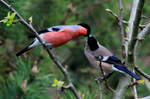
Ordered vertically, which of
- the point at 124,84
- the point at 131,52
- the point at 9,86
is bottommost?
the point at 9,86

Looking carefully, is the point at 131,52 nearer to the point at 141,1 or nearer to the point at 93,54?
the point at 141,1

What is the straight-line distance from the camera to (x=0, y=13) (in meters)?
1.68

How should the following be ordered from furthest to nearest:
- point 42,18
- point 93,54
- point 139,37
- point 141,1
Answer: point 42,18 → point 93,54 → point 139,37 → point 141,1

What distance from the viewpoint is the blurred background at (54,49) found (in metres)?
2.08

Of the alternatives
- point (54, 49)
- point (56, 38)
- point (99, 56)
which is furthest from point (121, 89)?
point (54, 49)

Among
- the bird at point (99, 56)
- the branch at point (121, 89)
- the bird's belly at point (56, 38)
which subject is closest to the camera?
the branch at point (121, 89)

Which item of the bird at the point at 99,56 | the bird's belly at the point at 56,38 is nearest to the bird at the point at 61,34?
the bird's belly at the point at 56,38

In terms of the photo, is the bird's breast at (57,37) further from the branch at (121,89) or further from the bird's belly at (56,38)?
the branch at (121,89)

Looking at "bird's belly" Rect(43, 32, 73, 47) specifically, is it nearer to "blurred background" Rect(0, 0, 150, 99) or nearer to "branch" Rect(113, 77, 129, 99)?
"blurred background" Rect(0, 0, 150, 99)

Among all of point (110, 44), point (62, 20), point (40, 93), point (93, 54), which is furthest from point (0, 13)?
point (110, 44)

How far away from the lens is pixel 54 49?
2760 mm

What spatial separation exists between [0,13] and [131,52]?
21.8 inches

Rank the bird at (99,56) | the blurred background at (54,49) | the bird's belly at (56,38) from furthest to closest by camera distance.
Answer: the bird at (99,56) < the blurred background at (54,49) < the bird's belly at (56,38)

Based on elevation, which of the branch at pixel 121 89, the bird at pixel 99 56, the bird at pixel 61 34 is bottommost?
the bird at pixel 99 56
